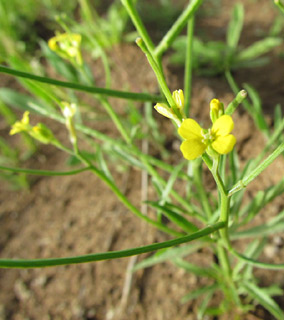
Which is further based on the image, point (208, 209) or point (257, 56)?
point (257, 56)

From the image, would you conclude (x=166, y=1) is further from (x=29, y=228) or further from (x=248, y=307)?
(x=248, y=307)

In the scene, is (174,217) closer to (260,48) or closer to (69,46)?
(69,46)

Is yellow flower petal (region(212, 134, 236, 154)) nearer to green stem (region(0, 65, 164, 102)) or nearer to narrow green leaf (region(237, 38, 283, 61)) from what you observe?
green stem (region(0, 65, 164, 102))

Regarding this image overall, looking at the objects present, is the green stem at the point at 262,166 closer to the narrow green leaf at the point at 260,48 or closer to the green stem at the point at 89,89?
the green stem at the point at 89,89

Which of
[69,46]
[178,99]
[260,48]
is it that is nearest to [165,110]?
[178,99]

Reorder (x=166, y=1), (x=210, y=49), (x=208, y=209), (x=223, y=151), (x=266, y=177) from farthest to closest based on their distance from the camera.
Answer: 1. (x=166, y=1)
2. (x=210, y=49)
3. (x=266, y=177)
4. (x=208, y=209)
5. (x=223, y=151)

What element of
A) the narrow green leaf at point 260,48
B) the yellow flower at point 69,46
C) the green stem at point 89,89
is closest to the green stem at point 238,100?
the green stem at point 89,89

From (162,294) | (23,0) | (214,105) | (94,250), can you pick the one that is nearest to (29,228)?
(94,250)

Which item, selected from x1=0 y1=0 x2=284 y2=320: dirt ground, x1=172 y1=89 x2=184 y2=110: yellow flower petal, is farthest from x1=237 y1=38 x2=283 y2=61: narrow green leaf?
x1=172 y1=89 x2=184 y2=110: yellow flower petal
